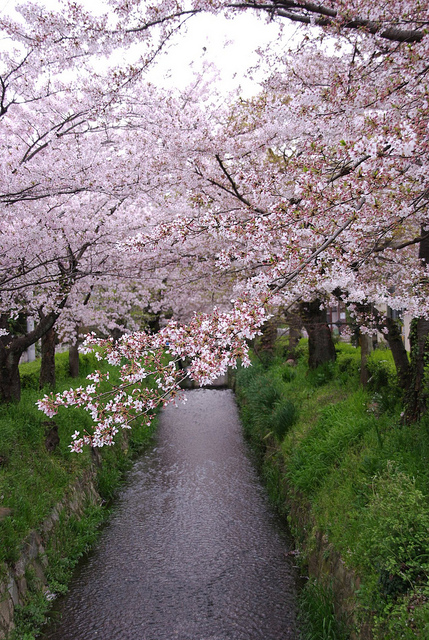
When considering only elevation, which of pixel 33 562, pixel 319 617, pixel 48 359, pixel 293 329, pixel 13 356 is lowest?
pixel 319 617

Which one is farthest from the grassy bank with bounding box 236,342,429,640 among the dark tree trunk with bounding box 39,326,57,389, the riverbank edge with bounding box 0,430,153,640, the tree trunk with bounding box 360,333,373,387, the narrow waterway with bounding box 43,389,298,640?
the dark tree trunk with bounding box 39,326,57,389

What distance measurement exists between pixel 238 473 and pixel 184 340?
7.08m

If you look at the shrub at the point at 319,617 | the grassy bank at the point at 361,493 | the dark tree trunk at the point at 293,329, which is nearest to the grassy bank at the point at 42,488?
the shrub at the point at 319,617

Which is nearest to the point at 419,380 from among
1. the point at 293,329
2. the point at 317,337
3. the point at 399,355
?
the point at 399,355

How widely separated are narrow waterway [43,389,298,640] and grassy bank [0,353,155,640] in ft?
0.91

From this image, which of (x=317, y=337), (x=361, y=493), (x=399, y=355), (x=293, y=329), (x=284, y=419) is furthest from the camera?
(x=293, y=329)

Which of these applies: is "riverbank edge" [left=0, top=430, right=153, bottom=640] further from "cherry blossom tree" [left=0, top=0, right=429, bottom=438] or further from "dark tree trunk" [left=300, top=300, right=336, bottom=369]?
"dark tree trunk" [left=300, top=300, right=336, bottom=369]

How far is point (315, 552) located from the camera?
5.38 meters

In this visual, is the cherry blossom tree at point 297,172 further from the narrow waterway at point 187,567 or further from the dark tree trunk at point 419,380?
the narrow waterway at point 187,567

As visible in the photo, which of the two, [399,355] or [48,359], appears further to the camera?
[48,359]

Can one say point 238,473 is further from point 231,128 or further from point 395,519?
point 231,128

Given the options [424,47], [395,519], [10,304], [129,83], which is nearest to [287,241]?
[424,47]

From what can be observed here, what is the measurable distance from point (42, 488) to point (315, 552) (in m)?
3.81

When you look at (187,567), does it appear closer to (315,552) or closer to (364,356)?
(315,552)
